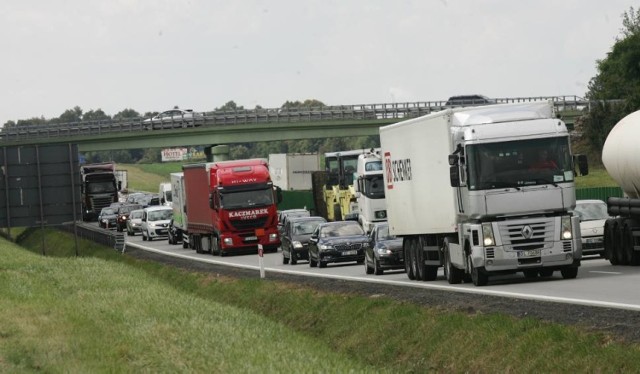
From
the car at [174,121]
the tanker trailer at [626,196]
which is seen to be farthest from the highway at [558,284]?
the car at [174,121]

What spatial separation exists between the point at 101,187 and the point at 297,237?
60247mm

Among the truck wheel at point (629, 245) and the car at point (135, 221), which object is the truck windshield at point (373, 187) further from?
the car at point (135, 221)

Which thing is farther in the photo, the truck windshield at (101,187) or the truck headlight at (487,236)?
the truck windshield at (101,187)

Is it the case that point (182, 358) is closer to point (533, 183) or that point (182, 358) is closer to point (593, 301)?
point (593, 301)

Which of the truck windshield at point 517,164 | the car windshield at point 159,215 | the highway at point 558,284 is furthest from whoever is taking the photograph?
the car windshield at point 159,215

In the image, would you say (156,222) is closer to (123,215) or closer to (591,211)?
(123,215)

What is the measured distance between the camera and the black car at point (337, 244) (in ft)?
147

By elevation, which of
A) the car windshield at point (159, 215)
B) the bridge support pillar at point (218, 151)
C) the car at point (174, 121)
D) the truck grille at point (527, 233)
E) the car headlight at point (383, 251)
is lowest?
the car headlight at point (383, 251)

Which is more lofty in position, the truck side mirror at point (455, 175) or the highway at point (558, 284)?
the truck side mirror at point (455, 175)

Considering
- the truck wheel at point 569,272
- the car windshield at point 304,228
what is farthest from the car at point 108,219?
the truck wheel at point 569,272

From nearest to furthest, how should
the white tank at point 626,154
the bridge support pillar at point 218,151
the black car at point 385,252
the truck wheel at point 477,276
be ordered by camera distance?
1. the truck wheel at point 477,276
2. the white tank at point 626,154
3. the black car at point 385,252
4. the bridge support pillar at point 218,151

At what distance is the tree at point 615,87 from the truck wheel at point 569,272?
73.2m

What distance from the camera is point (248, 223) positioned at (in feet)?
189

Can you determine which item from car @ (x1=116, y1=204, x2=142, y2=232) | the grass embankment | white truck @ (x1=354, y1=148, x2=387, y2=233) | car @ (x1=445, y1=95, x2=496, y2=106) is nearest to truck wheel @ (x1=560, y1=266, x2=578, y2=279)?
the grass embankment
